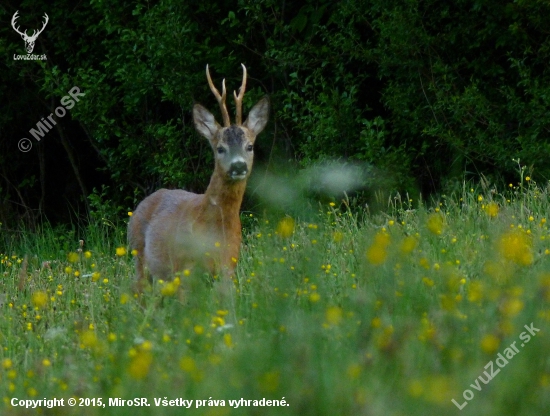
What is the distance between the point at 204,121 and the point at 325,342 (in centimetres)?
455

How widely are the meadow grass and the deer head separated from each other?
175 cm

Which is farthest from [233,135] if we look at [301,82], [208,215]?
[301,82]

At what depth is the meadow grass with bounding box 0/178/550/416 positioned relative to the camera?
10.6 ft

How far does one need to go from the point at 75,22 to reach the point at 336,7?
346cm

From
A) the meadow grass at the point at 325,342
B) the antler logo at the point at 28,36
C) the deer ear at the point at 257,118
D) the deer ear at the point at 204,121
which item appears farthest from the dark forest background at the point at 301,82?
the meadow grass at the point at 325,342

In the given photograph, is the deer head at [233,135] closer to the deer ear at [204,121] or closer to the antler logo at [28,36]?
the deer ear at [204,121]

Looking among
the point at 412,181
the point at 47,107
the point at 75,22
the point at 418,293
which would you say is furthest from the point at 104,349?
the point at 47,107

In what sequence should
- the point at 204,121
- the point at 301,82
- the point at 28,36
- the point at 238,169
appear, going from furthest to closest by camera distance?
1. the point at 28,36
2. the point at 301,82
3. the point at 204,121
4. the point at 238,169

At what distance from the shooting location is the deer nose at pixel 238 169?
7395 mm

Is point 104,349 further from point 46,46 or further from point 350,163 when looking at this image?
point 46,46

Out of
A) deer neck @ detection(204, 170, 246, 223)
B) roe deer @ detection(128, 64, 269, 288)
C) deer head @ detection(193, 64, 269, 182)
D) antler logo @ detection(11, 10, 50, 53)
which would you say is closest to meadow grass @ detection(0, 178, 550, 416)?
roe deer @ detection(128, 64, 269, 288)

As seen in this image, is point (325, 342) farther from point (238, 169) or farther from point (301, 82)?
point (301, 82)

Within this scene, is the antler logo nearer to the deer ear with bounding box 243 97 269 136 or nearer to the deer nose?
the deer ear with bounding box 243 97 269 136

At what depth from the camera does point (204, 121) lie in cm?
820
